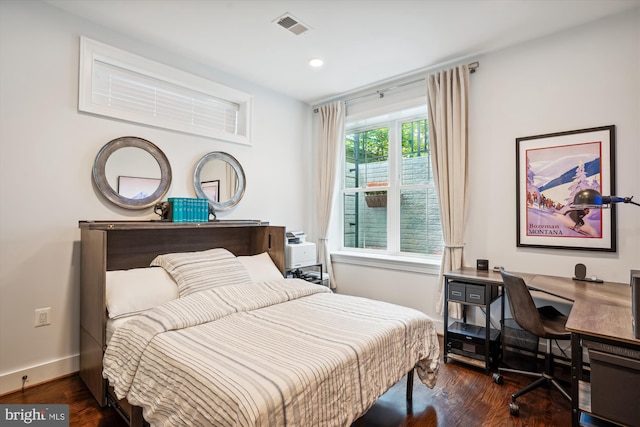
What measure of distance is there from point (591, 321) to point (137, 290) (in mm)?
2673

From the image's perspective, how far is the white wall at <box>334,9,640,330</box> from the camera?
2.40 meters

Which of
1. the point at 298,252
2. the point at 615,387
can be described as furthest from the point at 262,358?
the point at 298,252

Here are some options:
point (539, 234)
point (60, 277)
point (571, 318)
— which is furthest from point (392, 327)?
point (60, 277)

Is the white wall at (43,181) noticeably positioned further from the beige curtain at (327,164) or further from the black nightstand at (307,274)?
the beige curtain at (327,164)

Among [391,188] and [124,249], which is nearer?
[124,249]

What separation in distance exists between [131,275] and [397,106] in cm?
312

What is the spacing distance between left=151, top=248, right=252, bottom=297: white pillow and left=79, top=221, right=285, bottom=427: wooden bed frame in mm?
242

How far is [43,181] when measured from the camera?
7.73 feet

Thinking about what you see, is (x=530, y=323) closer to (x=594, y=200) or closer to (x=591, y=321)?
(x=591, y=321)

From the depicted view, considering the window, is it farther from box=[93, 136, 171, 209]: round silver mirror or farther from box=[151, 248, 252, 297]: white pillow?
box=[93, 136, 171, 209]: round silver mirror

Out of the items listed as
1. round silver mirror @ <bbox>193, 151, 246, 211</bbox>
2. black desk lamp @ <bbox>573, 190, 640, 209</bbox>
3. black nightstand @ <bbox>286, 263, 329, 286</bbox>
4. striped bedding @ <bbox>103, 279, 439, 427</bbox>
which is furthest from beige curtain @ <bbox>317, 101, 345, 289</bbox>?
black desk lamp @ <bbox>573, 190, 640, 209</bbox>

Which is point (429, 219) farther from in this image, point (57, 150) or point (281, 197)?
point (57, 150)

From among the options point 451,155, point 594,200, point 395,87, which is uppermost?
point 395,87

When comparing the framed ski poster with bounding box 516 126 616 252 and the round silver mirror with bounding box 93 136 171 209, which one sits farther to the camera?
the round silver mirror with bounding box 93 136 171 209
